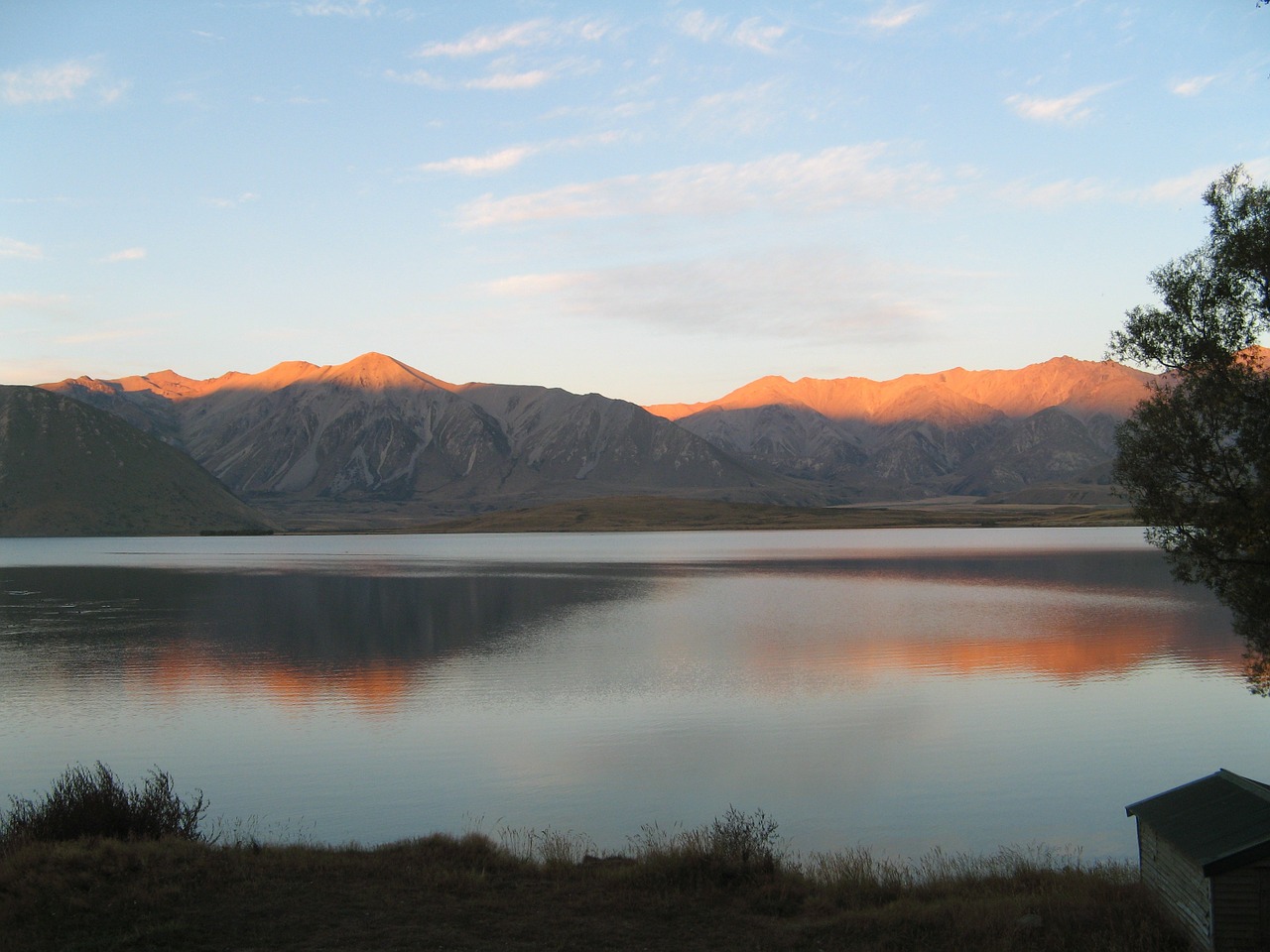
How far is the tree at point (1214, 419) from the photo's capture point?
79.3ft

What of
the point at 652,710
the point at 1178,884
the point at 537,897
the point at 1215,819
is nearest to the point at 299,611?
the point at 652,710

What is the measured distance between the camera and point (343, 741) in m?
34.6

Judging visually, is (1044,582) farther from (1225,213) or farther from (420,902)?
(420,902)

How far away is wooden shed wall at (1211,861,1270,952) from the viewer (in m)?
14.6

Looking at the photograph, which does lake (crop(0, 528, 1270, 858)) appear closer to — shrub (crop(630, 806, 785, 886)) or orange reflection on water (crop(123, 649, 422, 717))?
orange reflection on water (crop(123, 649, 422, 717))

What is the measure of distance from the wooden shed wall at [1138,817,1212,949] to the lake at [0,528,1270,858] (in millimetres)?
5677

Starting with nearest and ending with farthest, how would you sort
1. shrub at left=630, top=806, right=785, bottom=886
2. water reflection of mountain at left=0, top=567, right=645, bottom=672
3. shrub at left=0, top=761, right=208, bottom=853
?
shrub at left=630, top=806, right=785, bottom=886 < shrub at left=0, top=761, right=208, bottom=853 < water reflection of mountain at left=0, top=567, right=645, bottom=672

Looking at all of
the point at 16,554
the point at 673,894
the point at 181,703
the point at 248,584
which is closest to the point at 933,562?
the point at 248,584

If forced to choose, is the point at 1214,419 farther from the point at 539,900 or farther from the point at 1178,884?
the point at 539,900

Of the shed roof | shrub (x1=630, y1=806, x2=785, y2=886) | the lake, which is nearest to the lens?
the shed roof

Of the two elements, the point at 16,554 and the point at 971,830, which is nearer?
the point at 971,830

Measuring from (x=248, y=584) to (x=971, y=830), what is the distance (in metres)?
99.8

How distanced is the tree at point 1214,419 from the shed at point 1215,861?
8.42 meters

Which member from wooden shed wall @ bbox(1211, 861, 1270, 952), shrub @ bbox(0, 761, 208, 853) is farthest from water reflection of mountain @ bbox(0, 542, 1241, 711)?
wooden shed wall @ bbox(1211, 861, 1270, 952)
